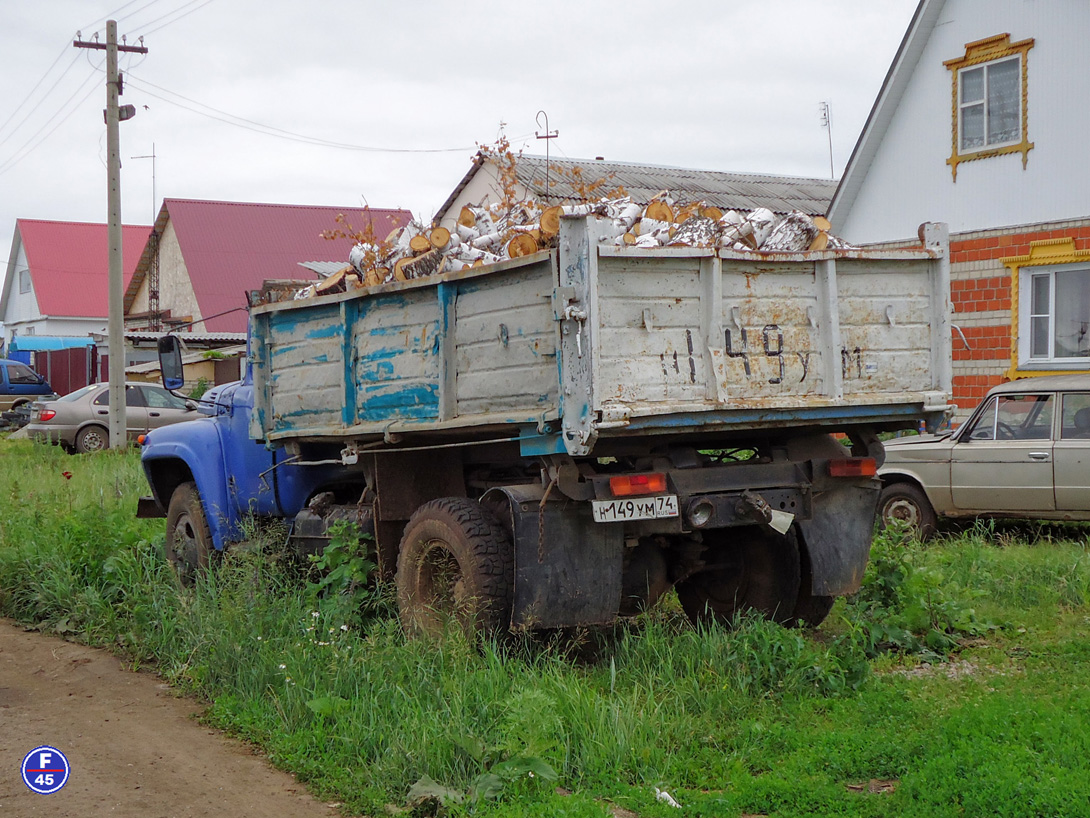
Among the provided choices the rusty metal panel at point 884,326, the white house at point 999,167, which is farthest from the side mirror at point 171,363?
the white house at point 999,167

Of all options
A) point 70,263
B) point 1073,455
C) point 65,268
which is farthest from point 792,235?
point 70,263

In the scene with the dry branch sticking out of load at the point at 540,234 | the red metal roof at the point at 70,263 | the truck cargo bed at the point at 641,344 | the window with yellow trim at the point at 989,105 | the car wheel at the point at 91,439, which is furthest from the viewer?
the red metal roof at the point at 70,263

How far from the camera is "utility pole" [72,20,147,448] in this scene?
71.1 ft

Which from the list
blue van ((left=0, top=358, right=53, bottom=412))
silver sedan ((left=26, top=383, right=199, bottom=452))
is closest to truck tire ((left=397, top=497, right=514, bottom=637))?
silver sedan ((left=26, top=383, right=199, bottom=452))

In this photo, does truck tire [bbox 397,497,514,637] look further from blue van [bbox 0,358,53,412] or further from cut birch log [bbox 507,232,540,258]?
blue van [bbox 0,358,53,412]

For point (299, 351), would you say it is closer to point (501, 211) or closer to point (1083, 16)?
point (501, 211)

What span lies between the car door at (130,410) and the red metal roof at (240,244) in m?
13.8

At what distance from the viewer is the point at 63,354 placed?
38.1 meters

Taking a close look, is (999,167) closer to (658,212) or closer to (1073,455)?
(1073,455)

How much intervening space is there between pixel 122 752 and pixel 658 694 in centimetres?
241

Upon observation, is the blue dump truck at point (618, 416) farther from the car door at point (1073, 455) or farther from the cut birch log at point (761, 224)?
the car door at point (1073, 455)

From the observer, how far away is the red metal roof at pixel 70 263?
4972cm

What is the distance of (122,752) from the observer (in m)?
5.47

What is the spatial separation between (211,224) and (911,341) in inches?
1470
